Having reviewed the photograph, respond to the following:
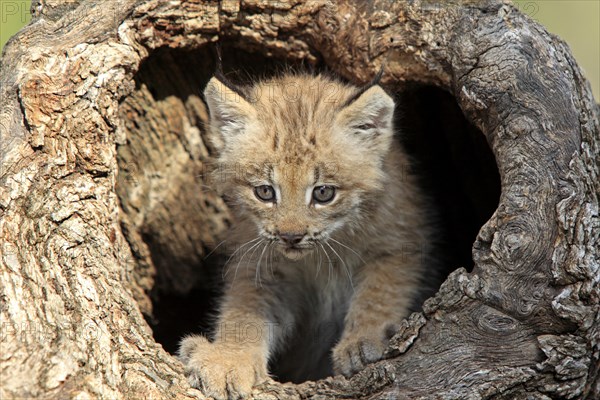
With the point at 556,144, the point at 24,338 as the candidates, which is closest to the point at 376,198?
the point at 556,144

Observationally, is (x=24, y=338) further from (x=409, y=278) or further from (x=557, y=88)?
(x=557, y=88)

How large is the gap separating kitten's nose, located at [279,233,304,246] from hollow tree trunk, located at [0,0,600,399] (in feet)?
2.63

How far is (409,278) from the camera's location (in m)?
4.90

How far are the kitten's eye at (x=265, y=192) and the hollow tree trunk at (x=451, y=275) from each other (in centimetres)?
88

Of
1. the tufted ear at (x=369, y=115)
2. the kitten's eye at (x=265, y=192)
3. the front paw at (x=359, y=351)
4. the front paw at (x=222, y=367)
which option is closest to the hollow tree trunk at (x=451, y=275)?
the front paw at (x=222, y=367)

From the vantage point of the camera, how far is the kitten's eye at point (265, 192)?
4492mm

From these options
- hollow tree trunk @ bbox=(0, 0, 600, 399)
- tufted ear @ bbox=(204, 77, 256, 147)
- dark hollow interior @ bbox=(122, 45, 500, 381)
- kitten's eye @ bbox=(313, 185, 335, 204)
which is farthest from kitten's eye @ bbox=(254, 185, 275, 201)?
dark hollow interior @ bbox=(122, 45, 500, 381)

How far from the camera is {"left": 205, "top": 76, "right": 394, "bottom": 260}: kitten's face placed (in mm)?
4395

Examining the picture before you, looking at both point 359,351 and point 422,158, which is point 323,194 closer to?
point 359,351

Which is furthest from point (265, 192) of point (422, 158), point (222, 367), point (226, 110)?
point (422, 158)

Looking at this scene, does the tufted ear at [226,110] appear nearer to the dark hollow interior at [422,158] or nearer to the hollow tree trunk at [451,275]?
the hollow tree trunk at [451,275]

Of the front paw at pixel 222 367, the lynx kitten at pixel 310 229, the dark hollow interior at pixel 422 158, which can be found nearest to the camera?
the front paw at pixel 222 367

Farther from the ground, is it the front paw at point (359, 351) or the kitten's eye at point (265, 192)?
the kitten's eye at point (265, 192)

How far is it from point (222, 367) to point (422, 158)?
2.68 meters
